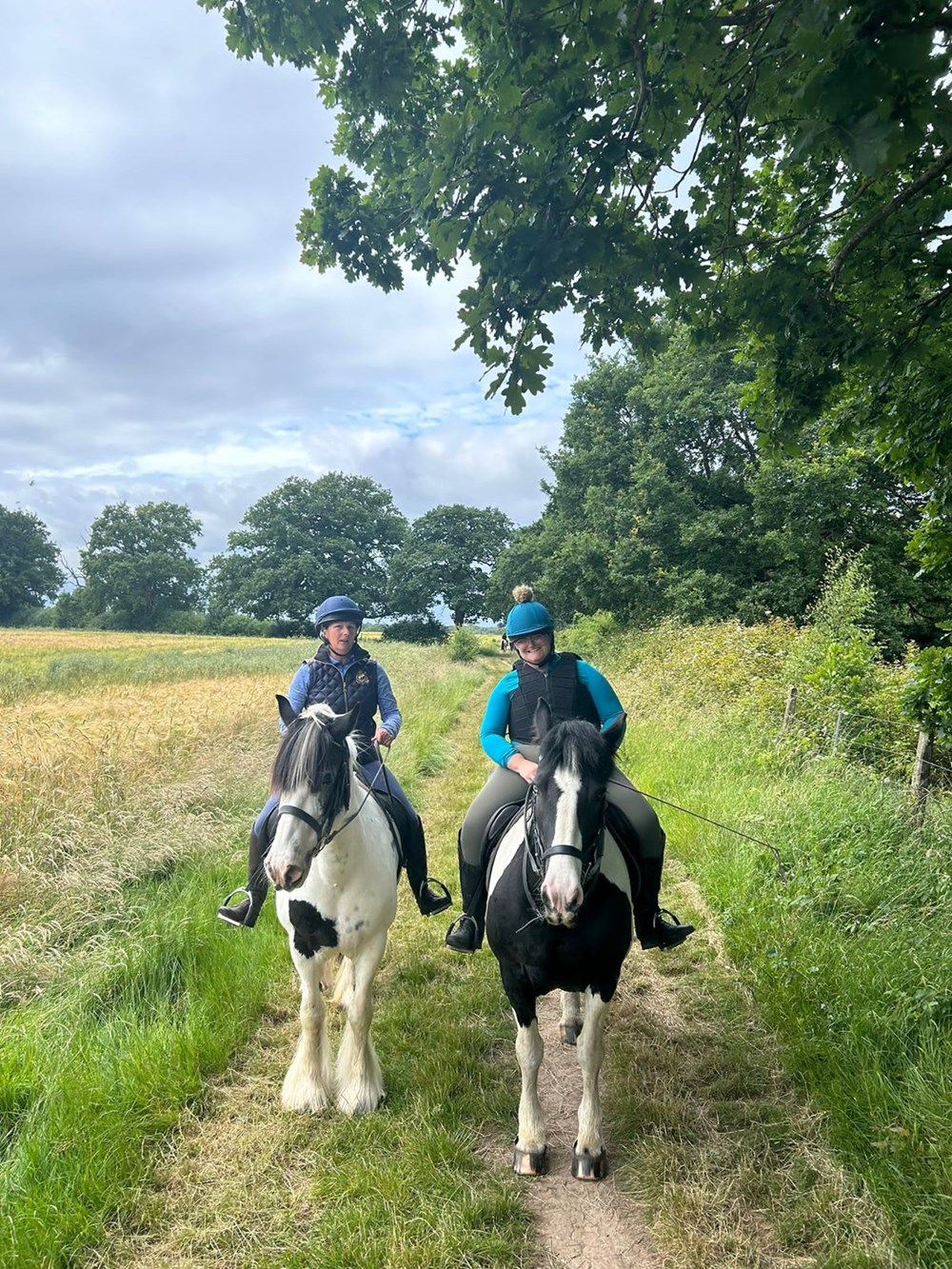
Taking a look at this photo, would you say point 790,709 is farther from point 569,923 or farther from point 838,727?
point 569,923

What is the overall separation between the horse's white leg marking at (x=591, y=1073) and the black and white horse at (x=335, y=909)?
3.74 ft

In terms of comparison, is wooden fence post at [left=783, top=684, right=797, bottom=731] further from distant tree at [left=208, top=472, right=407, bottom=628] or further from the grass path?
distant tree at [left=208, top=472, right=407, bottom=628]

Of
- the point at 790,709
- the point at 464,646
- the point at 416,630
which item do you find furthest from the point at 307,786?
the point at 416,630

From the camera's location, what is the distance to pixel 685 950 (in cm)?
492

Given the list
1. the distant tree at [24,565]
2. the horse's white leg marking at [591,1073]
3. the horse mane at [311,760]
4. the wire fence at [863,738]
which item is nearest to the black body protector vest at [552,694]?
the horse mane at [311,760]

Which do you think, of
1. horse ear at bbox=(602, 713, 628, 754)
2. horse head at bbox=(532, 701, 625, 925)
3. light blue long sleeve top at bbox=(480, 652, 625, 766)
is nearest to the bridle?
horse head at bbox=(532, 701, 625, 925)

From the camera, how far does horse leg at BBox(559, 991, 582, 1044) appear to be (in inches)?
159

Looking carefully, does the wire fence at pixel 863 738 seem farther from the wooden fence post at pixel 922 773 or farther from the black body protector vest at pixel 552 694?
the black body protector vest at pixel 552 694

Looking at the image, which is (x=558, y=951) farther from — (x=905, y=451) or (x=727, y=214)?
(x=905, y=451)

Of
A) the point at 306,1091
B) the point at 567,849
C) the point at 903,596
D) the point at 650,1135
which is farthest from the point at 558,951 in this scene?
the point at 903,596

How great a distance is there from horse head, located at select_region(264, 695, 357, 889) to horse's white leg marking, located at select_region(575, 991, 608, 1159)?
1.56 m

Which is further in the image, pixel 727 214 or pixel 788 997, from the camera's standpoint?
pixel 788 997

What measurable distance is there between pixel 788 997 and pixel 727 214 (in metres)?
4.55

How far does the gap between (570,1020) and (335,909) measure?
1.82 meters
